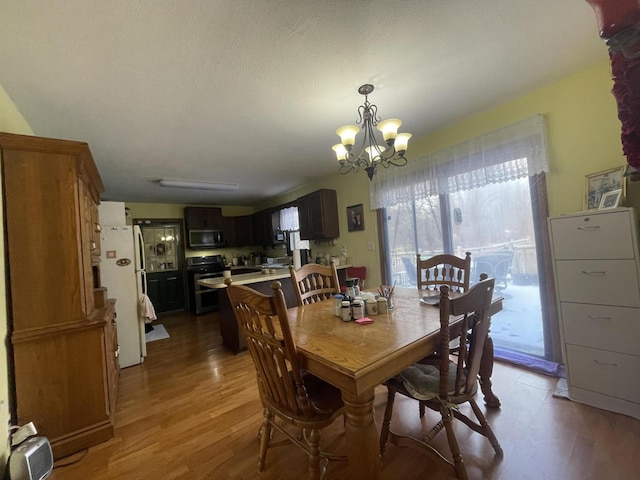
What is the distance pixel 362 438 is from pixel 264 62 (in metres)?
1.99

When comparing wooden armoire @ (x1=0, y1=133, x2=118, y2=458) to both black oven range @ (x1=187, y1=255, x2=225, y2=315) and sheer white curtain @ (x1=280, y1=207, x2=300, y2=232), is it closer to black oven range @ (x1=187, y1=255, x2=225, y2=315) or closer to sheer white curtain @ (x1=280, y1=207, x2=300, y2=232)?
sheer white curtain @ (x1=280, y1=207, x2=300, y2=232)

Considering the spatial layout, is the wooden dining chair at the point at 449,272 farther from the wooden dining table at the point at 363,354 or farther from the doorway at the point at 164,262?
the doorway at the point at 164,262

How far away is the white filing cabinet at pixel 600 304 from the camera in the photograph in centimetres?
158

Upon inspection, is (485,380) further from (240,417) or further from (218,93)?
(218,93)

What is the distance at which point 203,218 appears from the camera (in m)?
5.70

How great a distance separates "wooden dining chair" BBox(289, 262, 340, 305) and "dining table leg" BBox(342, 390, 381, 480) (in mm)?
1072

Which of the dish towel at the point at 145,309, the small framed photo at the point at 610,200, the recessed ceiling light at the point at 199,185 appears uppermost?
the recessed ceiling light at the point at 199,185

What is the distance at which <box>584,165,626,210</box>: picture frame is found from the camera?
1.76 meters

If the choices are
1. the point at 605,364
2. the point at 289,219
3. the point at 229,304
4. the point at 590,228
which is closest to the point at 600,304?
the point at 605,364

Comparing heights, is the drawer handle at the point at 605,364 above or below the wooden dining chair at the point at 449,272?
below

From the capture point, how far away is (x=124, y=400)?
86.5 inches

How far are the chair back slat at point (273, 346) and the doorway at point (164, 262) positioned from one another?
505cm

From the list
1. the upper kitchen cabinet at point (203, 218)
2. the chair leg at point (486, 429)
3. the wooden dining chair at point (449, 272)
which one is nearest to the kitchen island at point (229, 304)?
the wooden dining chair at point (449, 272)

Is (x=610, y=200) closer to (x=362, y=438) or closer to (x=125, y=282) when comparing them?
(x=362, y=438)
